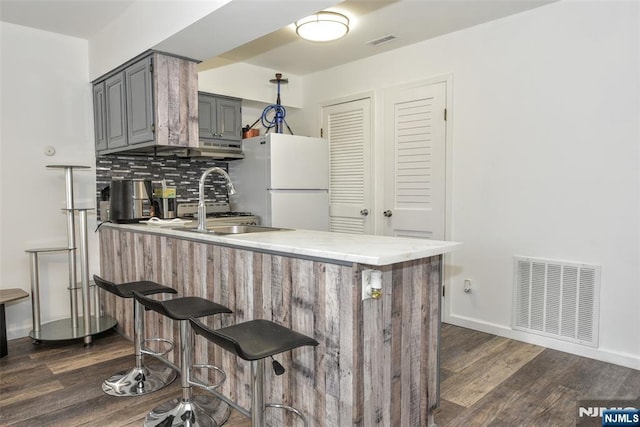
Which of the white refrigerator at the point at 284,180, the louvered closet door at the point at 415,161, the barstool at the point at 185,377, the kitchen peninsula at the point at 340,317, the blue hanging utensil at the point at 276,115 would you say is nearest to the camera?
the kitchen peninsula at the point at 340,317

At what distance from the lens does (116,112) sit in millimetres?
3404

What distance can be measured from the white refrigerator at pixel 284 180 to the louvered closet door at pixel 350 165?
0.11m

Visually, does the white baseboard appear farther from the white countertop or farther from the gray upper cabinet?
the gray upper cabinet

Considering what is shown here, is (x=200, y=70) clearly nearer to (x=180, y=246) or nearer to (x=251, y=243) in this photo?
(x=180, y=246)

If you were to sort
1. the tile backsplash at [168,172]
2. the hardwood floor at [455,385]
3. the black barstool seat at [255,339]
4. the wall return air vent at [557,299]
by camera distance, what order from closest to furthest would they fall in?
1. the black barstool seat at [255,339]
2. the hardwood floor at [455,385]
3. the wall return air vent at [557,299]
4. the tile backsplash at [168,172]

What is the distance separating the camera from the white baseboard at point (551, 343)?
8.97 ft

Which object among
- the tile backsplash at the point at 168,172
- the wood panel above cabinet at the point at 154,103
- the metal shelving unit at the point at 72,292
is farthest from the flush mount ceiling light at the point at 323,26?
the metal shelving unit at the point at 72,292

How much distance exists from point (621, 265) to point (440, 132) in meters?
1.69

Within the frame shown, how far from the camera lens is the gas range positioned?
391cm

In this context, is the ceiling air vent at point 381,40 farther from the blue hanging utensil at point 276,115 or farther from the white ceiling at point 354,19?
the blue hanging utensil at point 276,115

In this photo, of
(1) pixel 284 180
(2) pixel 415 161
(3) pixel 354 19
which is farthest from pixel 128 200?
(2) pixel 415 161

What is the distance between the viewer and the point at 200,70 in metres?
4.02

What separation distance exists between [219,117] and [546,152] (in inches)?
117

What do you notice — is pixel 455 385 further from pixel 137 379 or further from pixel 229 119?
pixel 229 119
